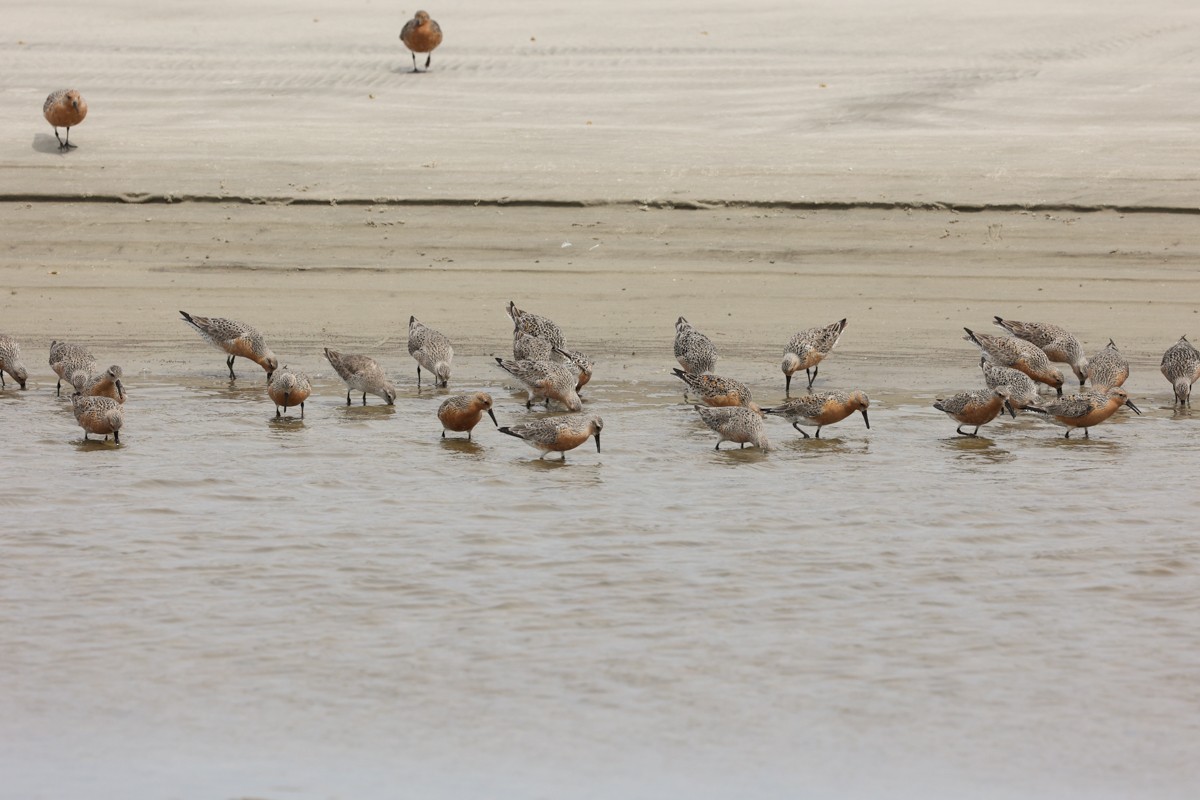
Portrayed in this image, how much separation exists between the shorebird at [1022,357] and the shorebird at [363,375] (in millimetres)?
4840

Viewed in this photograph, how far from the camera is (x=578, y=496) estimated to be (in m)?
9.52

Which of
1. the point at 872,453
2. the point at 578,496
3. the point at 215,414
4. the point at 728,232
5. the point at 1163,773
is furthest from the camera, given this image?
the point at 728,232

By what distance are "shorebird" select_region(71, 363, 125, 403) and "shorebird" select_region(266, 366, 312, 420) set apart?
1093mm

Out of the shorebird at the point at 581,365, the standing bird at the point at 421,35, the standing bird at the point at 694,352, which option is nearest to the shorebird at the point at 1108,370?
the standing bird at the point at 694,352

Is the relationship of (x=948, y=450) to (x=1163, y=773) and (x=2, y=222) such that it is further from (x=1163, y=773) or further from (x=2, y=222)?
(x=2, y=222)

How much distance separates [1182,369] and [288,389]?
6826 mm

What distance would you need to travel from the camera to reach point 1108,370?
11914mm

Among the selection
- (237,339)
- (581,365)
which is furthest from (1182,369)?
(237,339)

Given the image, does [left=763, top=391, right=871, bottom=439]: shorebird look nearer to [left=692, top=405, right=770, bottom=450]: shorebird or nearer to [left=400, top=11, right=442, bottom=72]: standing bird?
[left=692, top=405, right=770, bottom=450]: shorebird

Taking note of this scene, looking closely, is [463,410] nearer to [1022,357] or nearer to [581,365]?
[581,365]

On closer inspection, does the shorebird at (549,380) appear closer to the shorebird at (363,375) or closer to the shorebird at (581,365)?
the shorebird at (581,365)

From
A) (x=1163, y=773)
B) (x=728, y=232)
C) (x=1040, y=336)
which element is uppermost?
(x=728, y=232)

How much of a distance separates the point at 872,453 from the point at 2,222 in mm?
10654

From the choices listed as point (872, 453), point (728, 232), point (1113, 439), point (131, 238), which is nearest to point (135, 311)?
point (131, 238)
